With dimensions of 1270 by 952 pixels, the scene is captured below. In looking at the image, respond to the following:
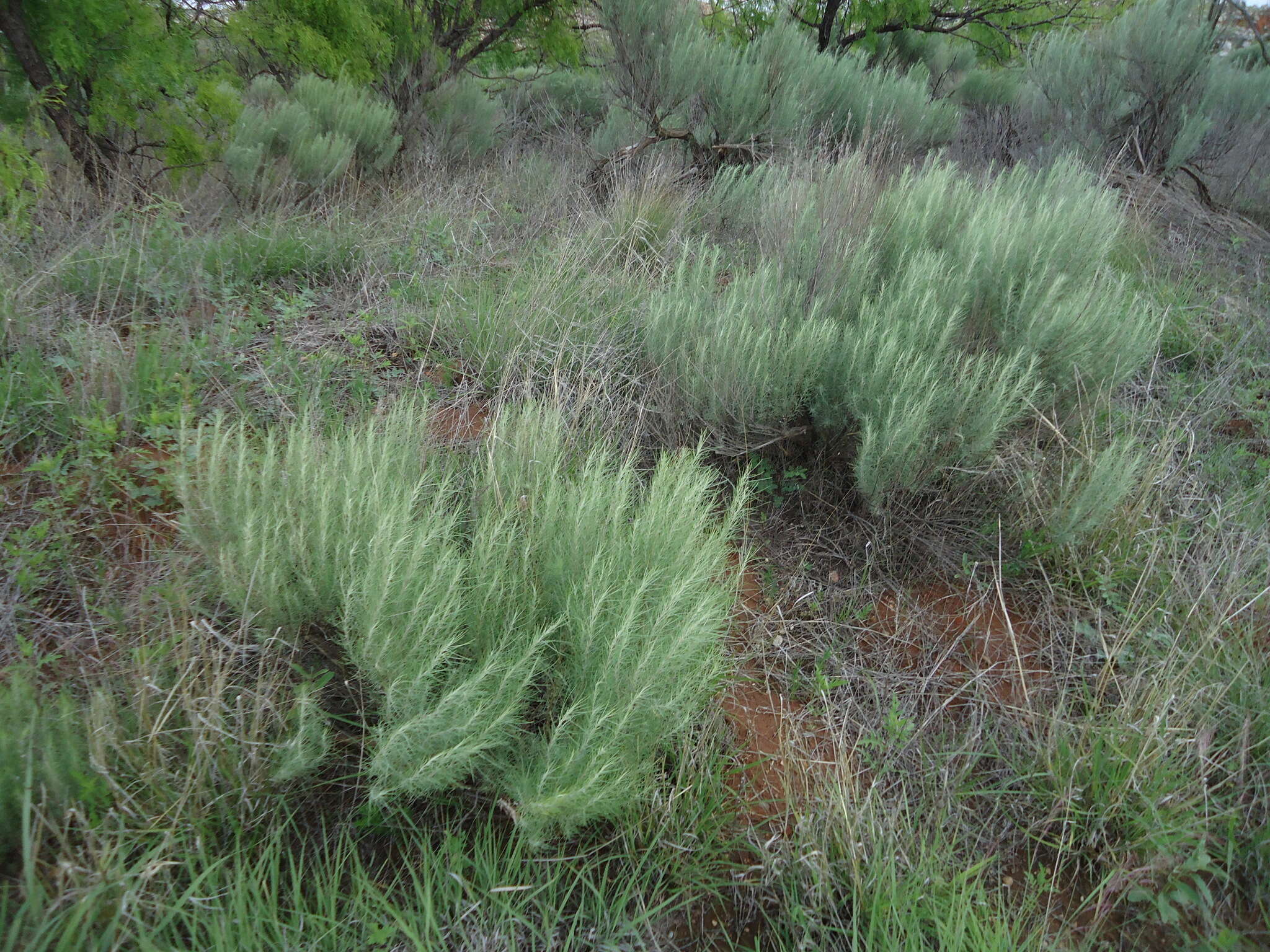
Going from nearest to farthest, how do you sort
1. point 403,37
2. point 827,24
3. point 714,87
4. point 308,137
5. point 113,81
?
point 113,81, point 308,137, point 714,87, point 403,37, point 827,24

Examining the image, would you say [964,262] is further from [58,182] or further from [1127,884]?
[58,182]

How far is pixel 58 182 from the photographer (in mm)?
4820

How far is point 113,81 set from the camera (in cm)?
466

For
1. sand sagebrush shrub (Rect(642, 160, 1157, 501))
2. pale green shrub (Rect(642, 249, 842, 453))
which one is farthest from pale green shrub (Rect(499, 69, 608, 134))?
pale green shrub (Rect(642, 249, 842, 453))

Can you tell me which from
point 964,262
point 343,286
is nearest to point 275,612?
point 343,286

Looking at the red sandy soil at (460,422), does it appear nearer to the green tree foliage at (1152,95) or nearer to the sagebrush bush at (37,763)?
the sagebrush bush at (37,763)

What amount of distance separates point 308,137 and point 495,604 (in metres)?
5.73

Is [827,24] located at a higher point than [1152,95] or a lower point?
higher

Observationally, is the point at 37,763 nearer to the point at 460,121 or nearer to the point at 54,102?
the point at 54,102

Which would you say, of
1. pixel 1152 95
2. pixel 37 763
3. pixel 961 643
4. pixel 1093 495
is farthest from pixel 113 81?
pixel 1152 95

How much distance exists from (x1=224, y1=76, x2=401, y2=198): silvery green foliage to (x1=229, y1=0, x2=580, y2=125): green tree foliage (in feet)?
0.80

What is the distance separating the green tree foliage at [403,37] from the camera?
19.9 feet

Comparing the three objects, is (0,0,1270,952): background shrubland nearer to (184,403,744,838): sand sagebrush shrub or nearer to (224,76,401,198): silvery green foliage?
(184,403,744,838): sand sagebrush shrub

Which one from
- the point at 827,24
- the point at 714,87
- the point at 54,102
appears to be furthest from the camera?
the point at 827,24
